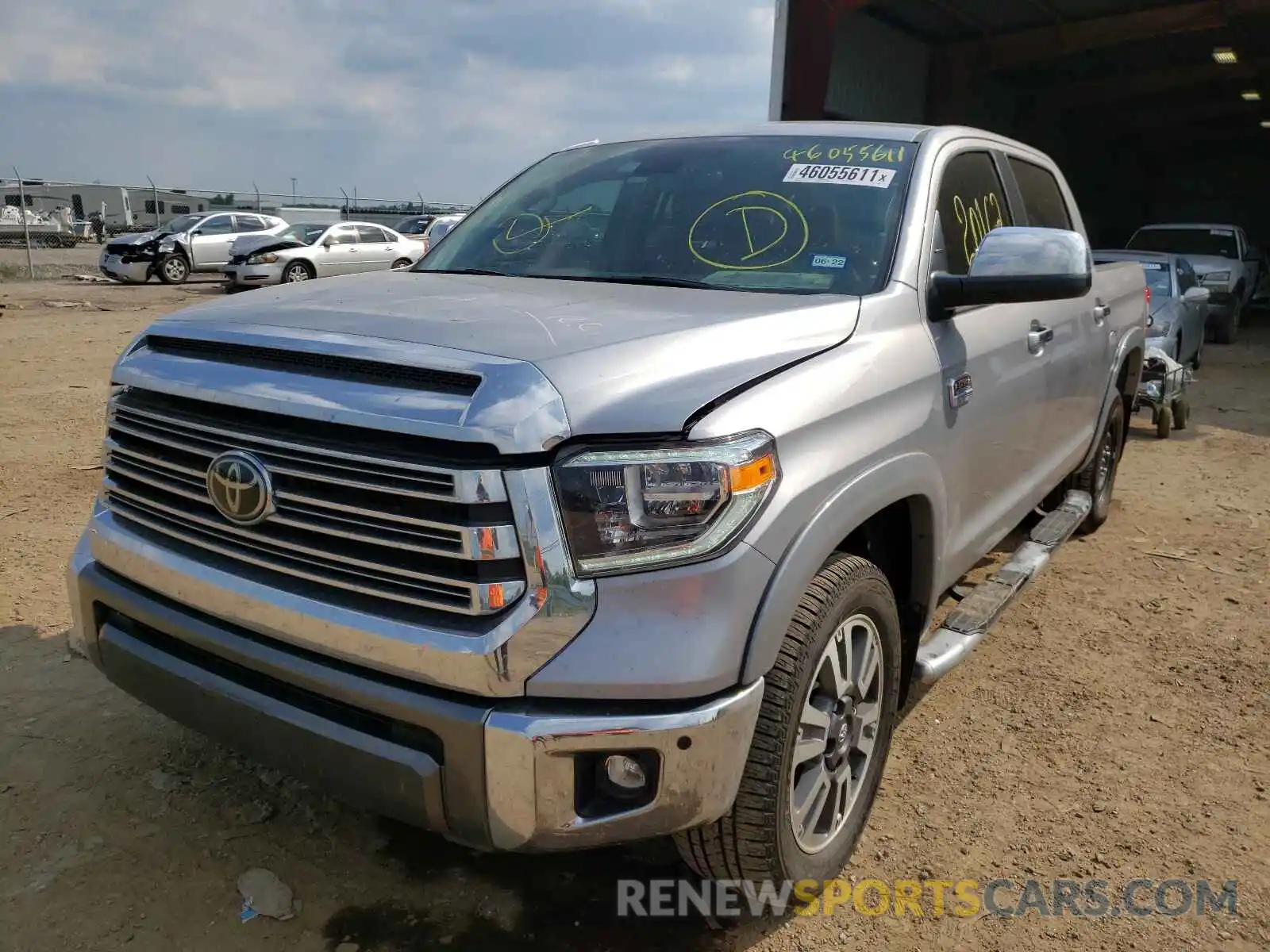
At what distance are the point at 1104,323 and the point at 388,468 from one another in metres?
3.84

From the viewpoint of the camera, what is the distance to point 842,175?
124 inches

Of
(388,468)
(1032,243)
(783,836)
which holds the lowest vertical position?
(783,836)

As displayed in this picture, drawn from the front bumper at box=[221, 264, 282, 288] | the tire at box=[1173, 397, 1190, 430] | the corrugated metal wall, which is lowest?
the tire at box=[1173, 397, 1190, 430]

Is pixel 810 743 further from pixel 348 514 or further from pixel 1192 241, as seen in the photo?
pixel 1192 241

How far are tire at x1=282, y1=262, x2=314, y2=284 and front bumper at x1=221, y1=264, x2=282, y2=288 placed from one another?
0.12 meters

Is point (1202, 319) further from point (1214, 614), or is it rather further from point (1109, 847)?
point (1109, 847)

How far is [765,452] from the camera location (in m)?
2.04

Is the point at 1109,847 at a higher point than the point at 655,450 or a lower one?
lower

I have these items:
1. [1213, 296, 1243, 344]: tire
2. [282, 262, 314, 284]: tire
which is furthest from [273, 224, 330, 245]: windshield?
[1213, 296, 1243, 344]: tire

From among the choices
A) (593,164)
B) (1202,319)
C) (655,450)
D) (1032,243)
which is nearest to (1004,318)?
(1032,243)

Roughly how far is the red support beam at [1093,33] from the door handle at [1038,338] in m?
13.5

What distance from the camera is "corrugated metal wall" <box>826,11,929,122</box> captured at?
1513cm

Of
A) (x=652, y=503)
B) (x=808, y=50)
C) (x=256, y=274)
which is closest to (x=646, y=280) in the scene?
(x=652, y=503)

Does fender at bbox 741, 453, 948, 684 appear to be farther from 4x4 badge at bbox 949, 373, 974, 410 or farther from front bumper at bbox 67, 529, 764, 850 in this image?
4x4 badge at bbox 949, 373, 974, 410
